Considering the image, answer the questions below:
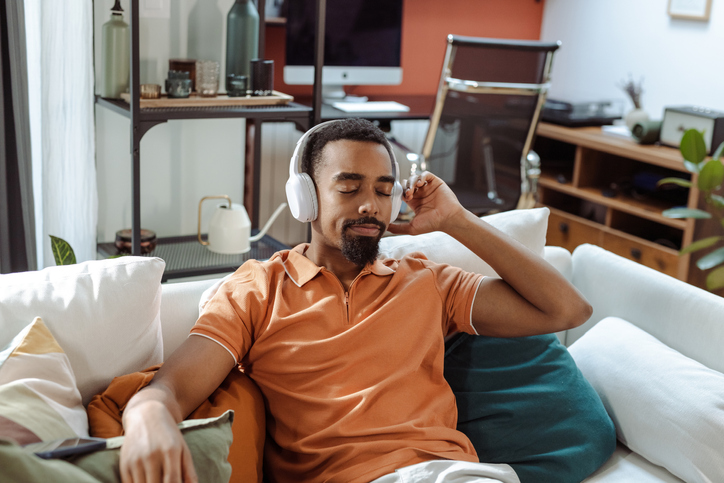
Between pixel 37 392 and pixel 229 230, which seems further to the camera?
pixel 229 230

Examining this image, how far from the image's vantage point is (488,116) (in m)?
2.78

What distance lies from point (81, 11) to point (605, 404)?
1.83 m

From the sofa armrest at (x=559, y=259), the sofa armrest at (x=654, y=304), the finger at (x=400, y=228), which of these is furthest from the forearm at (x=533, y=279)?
the sofa armrest at (x=559, y=259)

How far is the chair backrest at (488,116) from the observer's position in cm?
267

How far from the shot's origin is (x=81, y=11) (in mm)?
2125

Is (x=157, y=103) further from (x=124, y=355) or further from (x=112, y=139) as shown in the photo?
(x=124, y=355)

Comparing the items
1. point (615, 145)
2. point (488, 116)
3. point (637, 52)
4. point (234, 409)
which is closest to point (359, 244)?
point (234, 409)

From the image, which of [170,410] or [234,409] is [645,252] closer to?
[234,409]

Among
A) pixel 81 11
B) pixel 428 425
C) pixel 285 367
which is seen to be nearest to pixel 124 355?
pixel 285 367

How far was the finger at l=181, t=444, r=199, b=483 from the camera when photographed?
3.03 feet

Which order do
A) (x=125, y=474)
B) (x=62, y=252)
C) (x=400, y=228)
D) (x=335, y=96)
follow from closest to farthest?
1. (x=125, y=474)
2. (x=400, y=228)
3. (x=62, y=252)
4. (x=335, y=96)

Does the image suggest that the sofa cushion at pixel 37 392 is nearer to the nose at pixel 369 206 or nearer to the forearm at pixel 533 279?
the nose at pixel 369 206

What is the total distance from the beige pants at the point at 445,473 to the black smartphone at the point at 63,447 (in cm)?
47

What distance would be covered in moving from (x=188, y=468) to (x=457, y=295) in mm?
638
